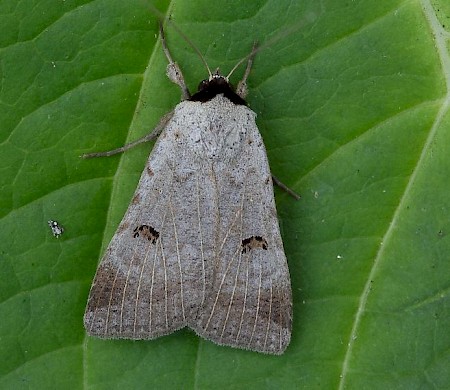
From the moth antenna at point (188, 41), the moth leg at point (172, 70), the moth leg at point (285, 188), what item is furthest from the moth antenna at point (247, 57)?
the moth leg at point (285, 188)

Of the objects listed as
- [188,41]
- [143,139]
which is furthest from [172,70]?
[143,139]

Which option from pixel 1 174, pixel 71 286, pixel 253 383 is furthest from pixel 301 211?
pixel 1 174

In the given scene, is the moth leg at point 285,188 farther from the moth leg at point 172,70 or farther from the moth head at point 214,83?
the moth leg at point 172,70

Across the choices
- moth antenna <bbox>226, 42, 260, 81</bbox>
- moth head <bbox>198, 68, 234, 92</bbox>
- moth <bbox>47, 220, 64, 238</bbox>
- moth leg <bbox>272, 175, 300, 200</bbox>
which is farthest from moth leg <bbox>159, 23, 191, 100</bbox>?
moth <bbox>47, 220, 64, 238</bbox>

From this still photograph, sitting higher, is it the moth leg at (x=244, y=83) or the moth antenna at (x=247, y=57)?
the moth antenna at (x=247, y=57)

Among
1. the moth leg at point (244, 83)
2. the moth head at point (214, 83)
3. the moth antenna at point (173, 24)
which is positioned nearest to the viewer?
the moth antenna at point (173, 24)

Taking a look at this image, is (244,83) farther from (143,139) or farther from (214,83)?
(143,139)
